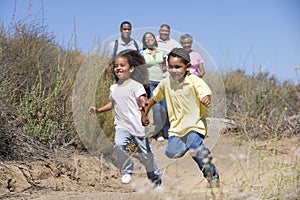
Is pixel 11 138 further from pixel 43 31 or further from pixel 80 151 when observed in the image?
pixel 43 31

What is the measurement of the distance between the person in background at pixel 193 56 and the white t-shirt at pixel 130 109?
0.91m

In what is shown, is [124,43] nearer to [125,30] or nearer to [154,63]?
[125,30]

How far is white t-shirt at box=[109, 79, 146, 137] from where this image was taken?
536cm

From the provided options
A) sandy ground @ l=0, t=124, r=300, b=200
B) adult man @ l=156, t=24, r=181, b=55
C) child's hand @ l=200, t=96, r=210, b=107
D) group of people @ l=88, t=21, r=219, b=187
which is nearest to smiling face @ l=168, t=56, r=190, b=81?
group of people @ l=88, t=21, r=219, b=187

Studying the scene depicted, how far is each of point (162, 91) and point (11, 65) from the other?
2.51m

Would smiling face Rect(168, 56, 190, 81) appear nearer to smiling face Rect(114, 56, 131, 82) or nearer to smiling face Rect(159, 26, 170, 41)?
smiling face Rect(114, 56, 131, 82)

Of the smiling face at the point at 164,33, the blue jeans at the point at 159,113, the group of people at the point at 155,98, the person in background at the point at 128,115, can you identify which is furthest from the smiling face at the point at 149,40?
the blue jeans at the point at 159,113

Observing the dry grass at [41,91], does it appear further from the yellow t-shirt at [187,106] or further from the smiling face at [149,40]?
the smiling face at [149,40]

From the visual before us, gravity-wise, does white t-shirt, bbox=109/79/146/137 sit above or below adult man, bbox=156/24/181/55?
below

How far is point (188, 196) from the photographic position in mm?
3688

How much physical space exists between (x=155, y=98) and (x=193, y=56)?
4.70ft

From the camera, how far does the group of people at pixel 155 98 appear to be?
4977 millimetres

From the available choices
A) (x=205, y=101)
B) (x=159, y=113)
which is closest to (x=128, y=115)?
(x=205, y=101)

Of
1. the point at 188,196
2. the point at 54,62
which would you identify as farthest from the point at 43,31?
the point at 188,196
